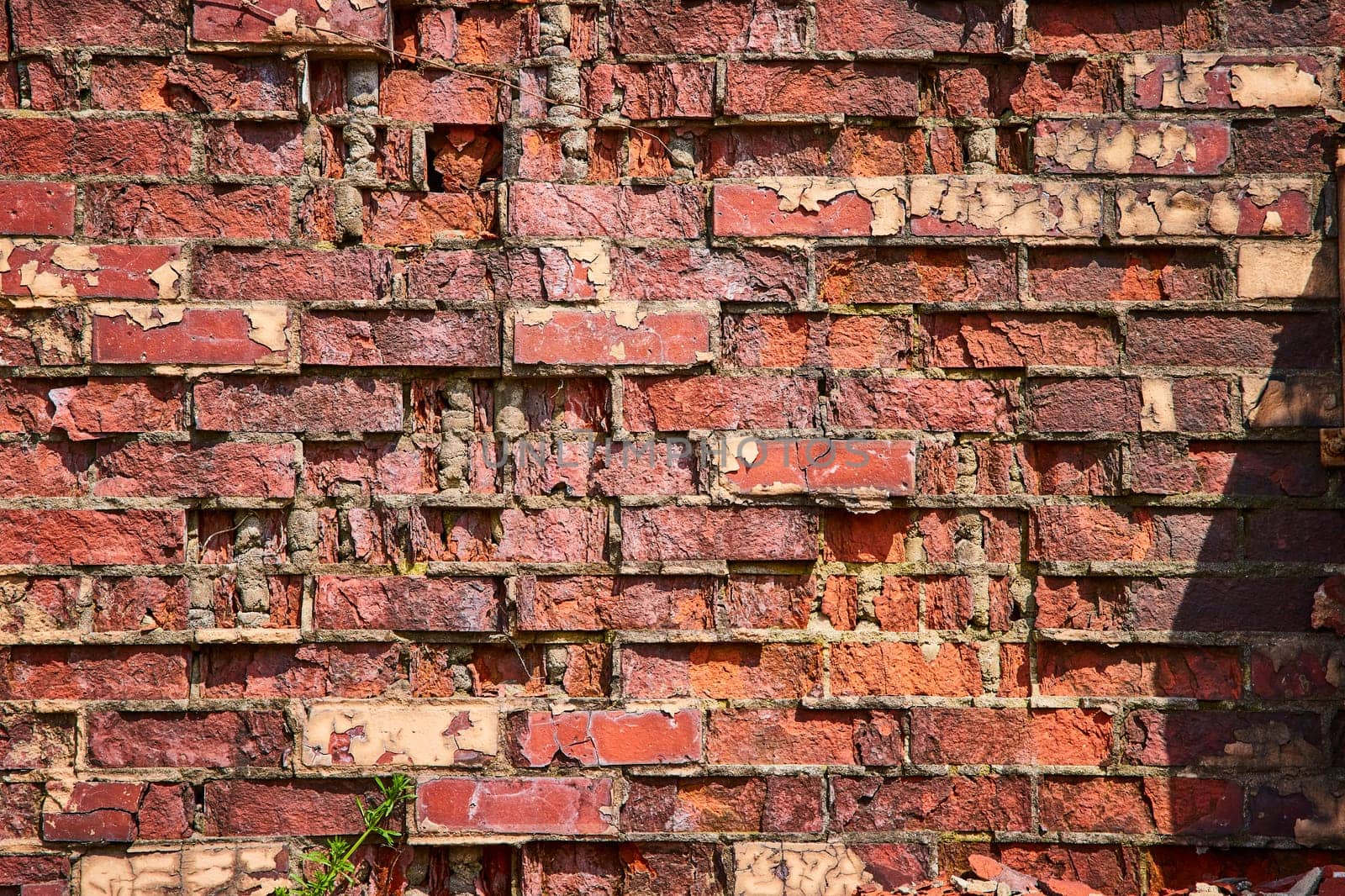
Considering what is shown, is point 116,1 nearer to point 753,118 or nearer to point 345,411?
point 345,411

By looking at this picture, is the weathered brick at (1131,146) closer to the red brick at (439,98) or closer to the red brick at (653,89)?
the red brick at (653,89)

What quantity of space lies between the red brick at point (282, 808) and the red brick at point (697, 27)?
1428 mm

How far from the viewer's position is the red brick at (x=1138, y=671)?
1834 mm

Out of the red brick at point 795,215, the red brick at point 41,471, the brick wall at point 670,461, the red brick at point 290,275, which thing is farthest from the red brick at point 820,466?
the red brick at point 41,471

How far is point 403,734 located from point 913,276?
122 cm

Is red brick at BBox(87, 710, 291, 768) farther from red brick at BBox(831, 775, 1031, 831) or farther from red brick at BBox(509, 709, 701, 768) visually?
red brick at BBox(831, 775, 1031, 831)

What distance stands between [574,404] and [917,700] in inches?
31.9

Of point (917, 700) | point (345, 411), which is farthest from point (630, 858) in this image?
point (345, 411)

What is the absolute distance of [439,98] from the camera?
1.88 meters

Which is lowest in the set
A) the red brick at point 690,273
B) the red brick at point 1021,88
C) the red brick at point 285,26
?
the red brick at point 690,273

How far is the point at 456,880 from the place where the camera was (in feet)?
6.04

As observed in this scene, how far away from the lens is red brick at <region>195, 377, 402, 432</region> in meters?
1.83

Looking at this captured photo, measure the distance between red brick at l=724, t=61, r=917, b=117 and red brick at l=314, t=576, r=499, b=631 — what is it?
99cm

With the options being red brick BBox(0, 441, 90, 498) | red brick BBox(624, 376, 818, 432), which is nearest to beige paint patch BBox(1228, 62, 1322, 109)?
red brick BBox(624, 376, 818, 432)
